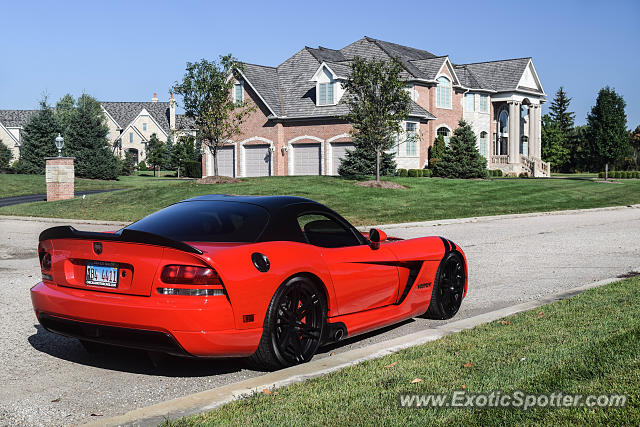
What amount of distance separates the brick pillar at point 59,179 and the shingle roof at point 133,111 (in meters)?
58.2

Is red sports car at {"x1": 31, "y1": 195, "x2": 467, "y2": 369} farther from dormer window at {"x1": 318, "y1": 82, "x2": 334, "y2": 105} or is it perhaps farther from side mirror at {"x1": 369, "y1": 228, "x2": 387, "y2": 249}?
dormer window at {"x1": 318, "y1": 82, "x2": 334, "y2": 105}

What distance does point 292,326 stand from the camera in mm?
5652

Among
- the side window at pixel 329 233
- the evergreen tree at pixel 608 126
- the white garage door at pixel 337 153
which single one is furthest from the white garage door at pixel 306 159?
the side window at pixel 329 233

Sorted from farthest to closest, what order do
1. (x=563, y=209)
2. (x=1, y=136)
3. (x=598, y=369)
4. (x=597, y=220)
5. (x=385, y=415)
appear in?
(x=1, y=136)
(x=563, y=209)
(x=597, y=220)
(x=598, y=369)
(x=385, y=415)

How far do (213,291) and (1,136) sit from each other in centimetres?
8978

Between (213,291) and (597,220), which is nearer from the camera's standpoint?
(213,291)

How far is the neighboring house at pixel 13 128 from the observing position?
8550 centimetres

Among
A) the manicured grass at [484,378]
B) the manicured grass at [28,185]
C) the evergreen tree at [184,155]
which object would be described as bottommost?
the manicured grass at [484,378]

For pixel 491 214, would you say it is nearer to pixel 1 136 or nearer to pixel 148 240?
pixel 148 240

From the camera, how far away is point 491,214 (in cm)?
2562

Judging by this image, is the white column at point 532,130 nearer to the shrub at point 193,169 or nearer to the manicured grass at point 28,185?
the shrub at point 193,169

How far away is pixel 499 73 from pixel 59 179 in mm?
38682

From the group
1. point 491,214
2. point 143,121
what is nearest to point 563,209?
point 491,214

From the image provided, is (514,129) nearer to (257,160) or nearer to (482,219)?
(257,160)
